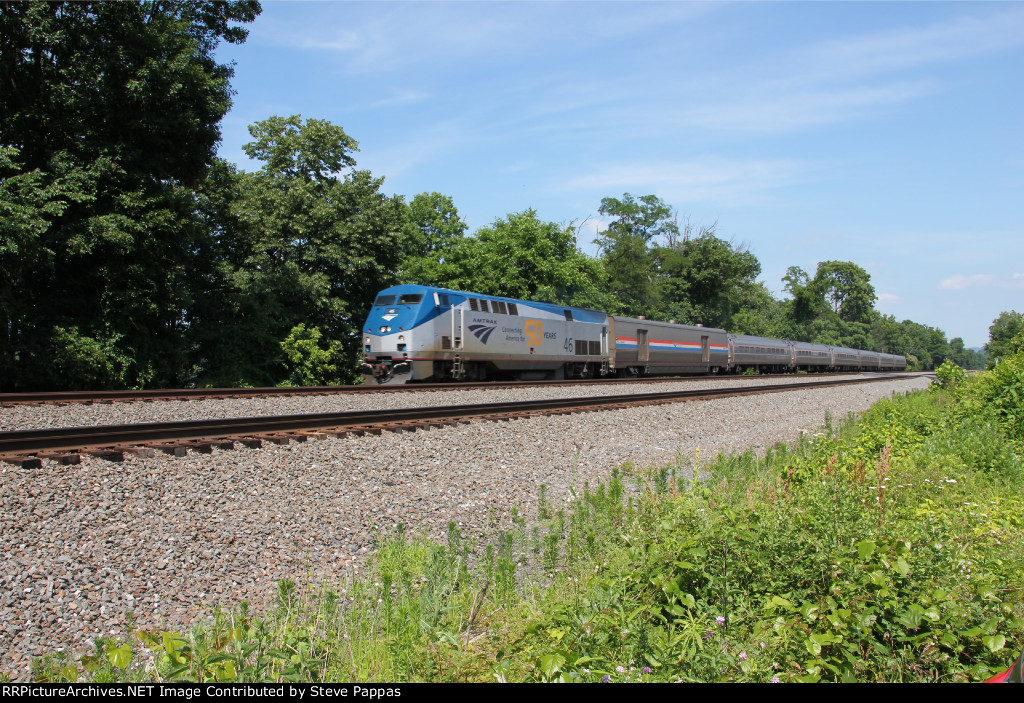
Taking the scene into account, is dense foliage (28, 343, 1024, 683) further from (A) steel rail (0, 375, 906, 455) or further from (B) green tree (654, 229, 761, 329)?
(B) green tree (654, 229, 761, 329)

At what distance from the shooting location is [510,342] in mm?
23828

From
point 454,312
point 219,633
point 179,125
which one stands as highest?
point 179,125

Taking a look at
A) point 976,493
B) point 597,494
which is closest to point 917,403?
point 976,493

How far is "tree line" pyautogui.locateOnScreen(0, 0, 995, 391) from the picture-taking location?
19000mm

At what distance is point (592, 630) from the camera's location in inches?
151

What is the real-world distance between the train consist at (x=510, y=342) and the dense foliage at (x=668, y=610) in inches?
589

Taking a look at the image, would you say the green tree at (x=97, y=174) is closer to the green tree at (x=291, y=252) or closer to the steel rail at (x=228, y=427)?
the green tree at (x=291, y=252)

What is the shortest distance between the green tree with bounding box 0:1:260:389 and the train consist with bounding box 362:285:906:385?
7.16 metres

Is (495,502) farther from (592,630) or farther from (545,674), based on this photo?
(545,674)

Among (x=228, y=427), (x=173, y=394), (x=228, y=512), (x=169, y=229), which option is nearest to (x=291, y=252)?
(x=169, y=229)

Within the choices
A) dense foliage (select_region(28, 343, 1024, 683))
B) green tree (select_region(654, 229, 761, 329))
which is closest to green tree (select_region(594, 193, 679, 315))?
green tree (select_region(654, 229, 761, 329))

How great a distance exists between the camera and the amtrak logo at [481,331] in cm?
2206

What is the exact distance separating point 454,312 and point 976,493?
637 inches

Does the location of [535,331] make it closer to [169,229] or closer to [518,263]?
[169,229]
